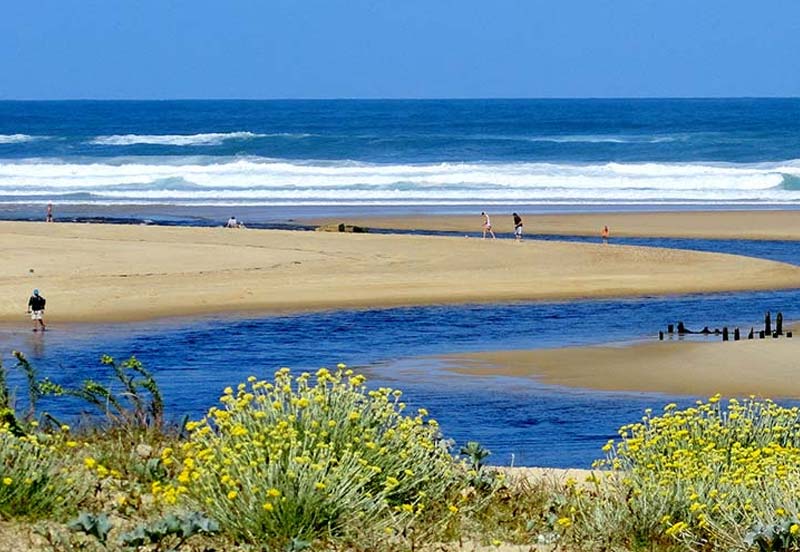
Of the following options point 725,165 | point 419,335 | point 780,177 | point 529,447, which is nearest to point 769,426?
point 529,447

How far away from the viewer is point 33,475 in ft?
23.3

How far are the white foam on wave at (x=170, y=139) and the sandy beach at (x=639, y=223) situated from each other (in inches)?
1763

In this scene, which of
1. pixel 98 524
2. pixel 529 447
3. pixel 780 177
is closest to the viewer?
pixel 98 524

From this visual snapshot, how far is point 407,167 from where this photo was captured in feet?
218

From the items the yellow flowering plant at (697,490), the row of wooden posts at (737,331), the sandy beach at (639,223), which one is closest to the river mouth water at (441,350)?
the row of wooden posts at (737,331)

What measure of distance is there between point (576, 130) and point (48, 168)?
45.7m

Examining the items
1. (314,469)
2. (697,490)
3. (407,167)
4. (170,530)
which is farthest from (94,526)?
(407,167)

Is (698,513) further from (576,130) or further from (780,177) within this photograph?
(576,130)

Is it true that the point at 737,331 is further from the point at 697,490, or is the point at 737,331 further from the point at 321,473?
the point at 321,473

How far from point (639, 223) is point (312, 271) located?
1592 cm

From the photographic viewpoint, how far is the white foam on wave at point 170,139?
289 feet

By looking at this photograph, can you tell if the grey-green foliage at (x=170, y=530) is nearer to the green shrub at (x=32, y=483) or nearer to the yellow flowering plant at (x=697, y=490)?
the green shrub at (x=32, y=483)

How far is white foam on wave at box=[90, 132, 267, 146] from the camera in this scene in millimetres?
87938

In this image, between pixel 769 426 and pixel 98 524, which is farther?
pixel 769 426
